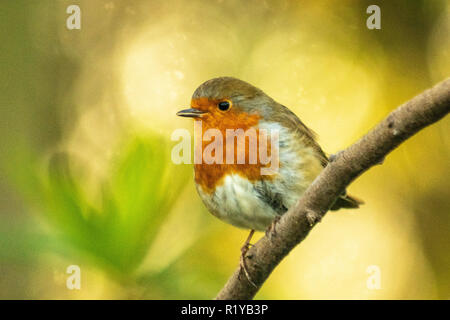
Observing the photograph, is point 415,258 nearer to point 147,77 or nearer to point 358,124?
point 358,124

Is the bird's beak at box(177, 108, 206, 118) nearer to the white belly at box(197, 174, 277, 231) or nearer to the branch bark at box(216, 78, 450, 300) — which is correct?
the white belly at box(197, 174, 277, 231)

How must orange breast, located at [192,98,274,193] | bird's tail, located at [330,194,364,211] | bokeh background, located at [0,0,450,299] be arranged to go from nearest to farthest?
orange breast, located at [192,98,274,193]
bird's tail, located at [330,194,364,211]
bokeh background, located at [0,0,450,299]

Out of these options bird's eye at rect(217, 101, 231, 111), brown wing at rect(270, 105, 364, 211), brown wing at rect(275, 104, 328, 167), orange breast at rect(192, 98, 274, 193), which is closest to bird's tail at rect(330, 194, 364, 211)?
brown wing at rect(270, 105, 364, 211)

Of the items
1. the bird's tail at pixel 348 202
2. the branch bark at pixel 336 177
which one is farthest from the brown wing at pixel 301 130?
the branch bark at pixel 336 177

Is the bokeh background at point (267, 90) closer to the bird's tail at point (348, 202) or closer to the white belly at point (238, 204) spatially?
the white belly at point (238, 204)
